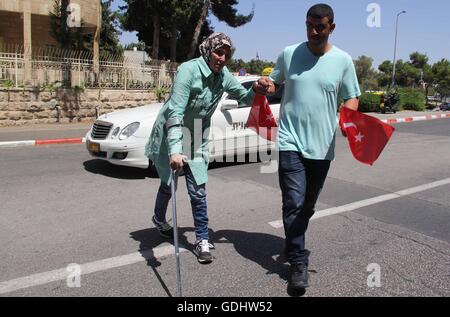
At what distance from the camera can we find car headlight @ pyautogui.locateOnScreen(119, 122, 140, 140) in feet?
23.0

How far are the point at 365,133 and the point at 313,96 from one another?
20.4 inches

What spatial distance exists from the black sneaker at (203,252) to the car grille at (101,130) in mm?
3785

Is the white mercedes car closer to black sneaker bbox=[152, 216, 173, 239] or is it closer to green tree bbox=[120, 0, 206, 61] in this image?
black sneaker bbox=[152, 216, 173, 239]

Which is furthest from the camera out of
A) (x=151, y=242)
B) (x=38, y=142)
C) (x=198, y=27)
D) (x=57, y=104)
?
(x=198, y=27)

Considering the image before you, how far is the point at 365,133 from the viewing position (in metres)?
3.54

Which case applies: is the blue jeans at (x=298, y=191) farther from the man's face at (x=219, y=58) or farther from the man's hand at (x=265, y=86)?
the man's face at (x=219, y=58)

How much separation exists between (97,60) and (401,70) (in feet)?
173

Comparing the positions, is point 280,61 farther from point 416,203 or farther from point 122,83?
point 122,83

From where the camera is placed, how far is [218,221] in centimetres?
505

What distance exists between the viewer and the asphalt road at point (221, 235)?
3510mm

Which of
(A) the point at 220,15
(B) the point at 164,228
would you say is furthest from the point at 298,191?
(A) the point at 220,15

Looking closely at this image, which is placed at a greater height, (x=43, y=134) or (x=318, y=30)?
(x=318, y=30)

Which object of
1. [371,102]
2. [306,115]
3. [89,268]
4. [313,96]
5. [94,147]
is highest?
[313,96]

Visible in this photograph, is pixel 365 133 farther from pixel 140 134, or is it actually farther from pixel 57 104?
pixel 57 104
